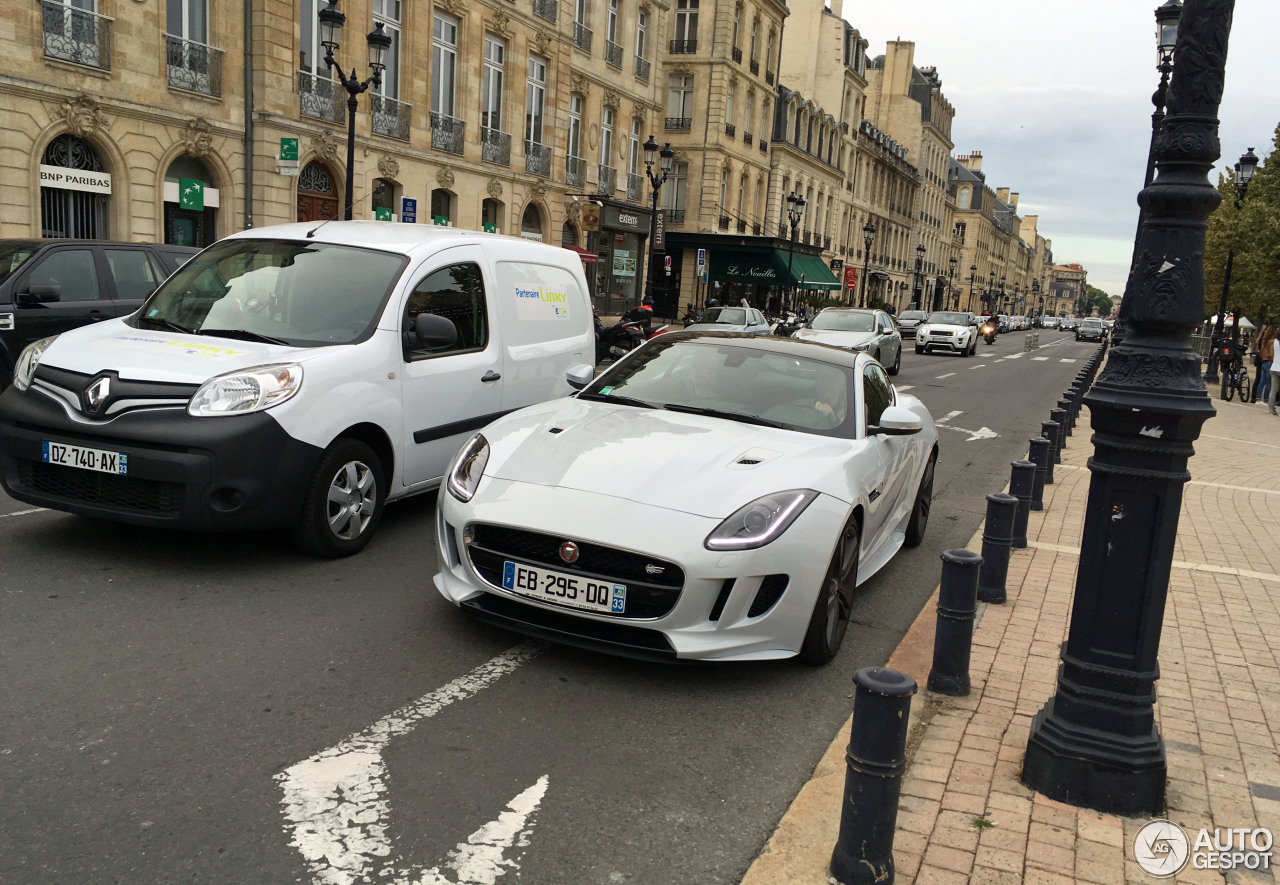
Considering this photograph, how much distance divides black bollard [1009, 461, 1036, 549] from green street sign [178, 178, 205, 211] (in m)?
19.1

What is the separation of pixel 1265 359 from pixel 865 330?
8.45m

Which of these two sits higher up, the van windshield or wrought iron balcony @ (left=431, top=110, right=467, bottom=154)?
wrought iron balcony @ (left=431, top=110, right=467, bottom=154)

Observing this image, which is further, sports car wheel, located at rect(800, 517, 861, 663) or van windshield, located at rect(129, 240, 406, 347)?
van windshield, located at rect(129, 240, 406, 347)

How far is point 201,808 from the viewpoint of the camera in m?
3.05

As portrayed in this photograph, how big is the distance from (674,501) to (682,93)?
46649 millimetres

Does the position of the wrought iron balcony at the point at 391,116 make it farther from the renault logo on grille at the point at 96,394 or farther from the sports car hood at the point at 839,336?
the renault logo on grille at the point at 96,394

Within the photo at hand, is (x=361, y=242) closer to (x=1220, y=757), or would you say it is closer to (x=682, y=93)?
(x=1220, y=757)

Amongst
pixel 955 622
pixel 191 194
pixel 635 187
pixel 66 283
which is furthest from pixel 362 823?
pixel 635 187

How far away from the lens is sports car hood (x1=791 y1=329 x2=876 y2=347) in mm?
20270

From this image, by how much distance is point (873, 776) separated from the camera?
9.11ft

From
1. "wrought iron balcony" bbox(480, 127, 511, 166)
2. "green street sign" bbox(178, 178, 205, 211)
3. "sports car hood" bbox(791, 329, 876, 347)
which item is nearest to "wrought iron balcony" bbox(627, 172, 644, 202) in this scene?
"wrought iron balcony" bbox(480, 127, 511, 166)

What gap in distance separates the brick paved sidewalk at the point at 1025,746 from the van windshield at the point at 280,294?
364cm

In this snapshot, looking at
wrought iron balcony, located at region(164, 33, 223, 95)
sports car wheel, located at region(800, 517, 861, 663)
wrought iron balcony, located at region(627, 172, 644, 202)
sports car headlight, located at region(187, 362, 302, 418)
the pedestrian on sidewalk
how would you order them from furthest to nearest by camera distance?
1. wrought iron balcony, located at region(627, 172, 644, 202)
2. the pedestrian on sidewalk
3. wrought iron balcony, located at region(164, 33, 223, 95)
4. sports car headlight, located at region(187, 362, 302, 418)
5. sports car wheel, located at region(800, 517, 861, 663)

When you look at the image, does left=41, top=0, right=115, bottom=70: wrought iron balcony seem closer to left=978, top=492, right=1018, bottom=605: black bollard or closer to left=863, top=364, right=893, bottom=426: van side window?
left=863, top=364, right=893, bottom=426: van side window
